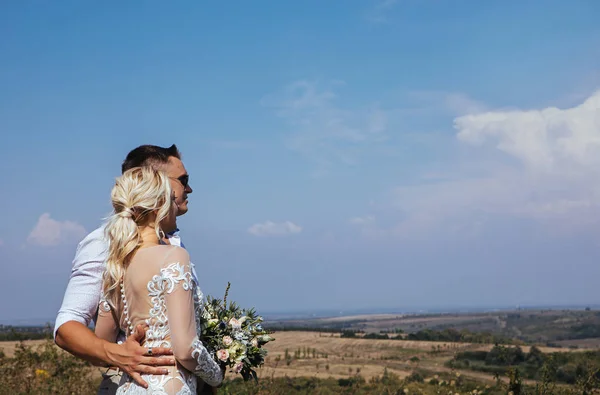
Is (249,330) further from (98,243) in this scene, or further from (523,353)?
(523,353)

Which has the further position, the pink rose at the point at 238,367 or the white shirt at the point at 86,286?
the pink rose at the point at 238,367

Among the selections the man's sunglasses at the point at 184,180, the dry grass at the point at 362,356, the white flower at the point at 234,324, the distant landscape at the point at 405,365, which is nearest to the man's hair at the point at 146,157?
the man's sunglasses at the point at 184,180

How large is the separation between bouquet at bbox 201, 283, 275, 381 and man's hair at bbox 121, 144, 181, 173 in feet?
3.15

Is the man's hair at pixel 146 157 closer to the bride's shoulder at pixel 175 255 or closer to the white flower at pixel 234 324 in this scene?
the bride's shoulder at pixel 175 255

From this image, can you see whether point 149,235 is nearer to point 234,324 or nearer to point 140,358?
point 140,358

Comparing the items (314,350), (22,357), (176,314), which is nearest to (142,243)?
(176,314)

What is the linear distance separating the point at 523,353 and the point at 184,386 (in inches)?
1054

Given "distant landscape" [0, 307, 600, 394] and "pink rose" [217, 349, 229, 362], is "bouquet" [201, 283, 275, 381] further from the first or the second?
"distant landscape" [0, 307, 600, 394]

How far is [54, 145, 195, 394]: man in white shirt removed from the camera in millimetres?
3377

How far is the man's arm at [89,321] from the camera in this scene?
3387 mm

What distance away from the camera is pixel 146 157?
4.28 meters

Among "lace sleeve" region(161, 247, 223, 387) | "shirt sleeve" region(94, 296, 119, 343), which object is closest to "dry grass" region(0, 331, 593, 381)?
"shirt sleeve" region(94, 296, 119, 343)

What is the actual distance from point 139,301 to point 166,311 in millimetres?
151

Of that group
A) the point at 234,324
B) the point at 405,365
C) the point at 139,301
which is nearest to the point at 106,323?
the point at 139,301
